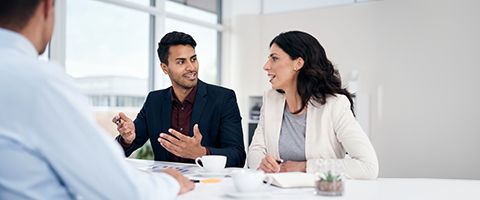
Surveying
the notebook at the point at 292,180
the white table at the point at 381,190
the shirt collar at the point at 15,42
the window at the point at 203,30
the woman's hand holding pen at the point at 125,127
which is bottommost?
the white table at the point at 381,190

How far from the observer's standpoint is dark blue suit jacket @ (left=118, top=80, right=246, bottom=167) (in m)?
2.77

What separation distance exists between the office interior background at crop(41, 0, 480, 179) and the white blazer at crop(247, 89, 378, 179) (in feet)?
8.65

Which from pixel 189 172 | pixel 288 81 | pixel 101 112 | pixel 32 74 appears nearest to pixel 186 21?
pixel 101 112

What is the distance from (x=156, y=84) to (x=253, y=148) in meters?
3.35

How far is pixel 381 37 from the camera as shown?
5.21 m

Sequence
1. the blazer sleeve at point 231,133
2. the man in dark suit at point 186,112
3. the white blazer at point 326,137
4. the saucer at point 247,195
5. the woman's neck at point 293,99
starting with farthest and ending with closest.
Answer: the man in dark suit at point 186,112, the blazer sleeve at point 231,133, the woman's neck at point 293,99, the white blazer at point 326,137, the saucer at point 247,195

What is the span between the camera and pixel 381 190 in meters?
1.62

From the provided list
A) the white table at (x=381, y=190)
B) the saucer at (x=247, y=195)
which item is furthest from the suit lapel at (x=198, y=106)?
the saucer at (x=247, y=195)

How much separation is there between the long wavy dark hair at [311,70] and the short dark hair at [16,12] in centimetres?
168

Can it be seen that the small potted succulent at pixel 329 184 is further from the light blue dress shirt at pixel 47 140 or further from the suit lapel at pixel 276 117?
the suit lapel at pixel 276 117

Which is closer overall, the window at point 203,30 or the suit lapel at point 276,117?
the suit lapel at point 276,117

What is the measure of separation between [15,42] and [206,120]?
6.12 feet

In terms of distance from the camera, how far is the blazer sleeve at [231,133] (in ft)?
8.70

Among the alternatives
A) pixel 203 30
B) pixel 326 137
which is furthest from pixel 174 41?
pixel 203 30
